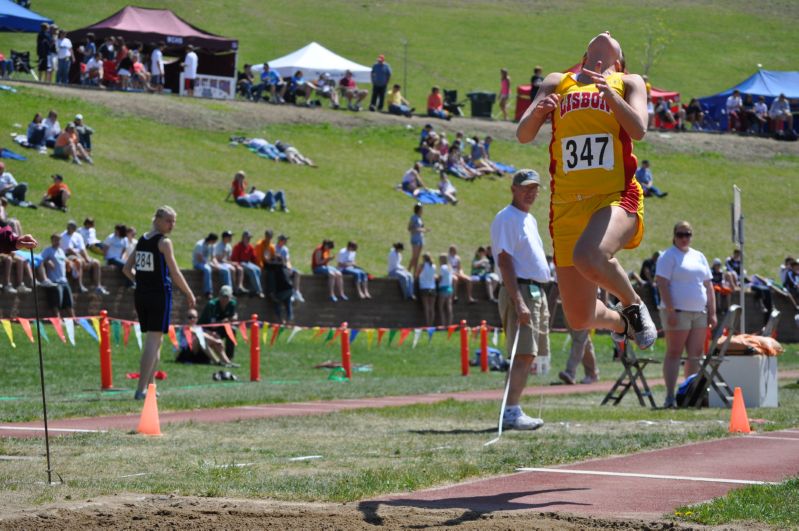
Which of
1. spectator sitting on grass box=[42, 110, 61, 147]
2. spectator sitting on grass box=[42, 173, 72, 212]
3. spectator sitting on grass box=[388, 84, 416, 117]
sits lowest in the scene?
spectator sitting on grass box=[42, 173, 72, 212]

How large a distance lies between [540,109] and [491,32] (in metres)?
74.8

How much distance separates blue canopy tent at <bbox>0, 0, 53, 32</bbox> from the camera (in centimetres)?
3922

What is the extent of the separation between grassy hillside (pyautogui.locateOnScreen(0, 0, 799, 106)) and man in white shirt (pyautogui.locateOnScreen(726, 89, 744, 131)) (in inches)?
552

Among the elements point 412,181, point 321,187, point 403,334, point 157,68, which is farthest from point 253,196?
point 403,334

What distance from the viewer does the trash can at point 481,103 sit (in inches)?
2039

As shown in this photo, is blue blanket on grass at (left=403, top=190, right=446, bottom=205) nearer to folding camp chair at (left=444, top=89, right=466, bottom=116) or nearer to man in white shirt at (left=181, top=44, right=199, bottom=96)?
man in white shirt at (left=181, top=44, right=199, bottom=96)

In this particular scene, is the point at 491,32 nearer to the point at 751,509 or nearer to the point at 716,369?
the point at 716,369

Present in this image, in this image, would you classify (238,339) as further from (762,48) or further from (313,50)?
(762,48)

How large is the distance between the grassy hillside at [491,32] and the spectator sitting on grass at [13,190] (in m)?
32.4

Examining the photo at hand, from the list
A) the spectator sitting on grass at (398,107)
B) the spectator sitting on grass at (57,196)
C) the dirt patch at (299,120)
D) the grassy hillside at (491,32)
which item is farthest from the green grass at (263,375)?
the grassy hillside at (491,32)

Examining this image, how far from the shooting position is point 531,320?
10.8 metres

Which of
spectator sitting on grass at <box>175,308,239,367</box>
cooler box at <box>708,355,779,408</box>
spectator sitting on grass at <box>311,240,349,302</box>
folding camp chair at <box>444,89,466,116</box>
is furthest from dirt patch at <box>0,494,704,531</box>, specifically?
folding camp chair at <box>444,89,466,116</box>

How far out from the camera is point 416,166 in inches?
1571

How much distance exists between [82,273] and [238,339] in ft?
10.5
